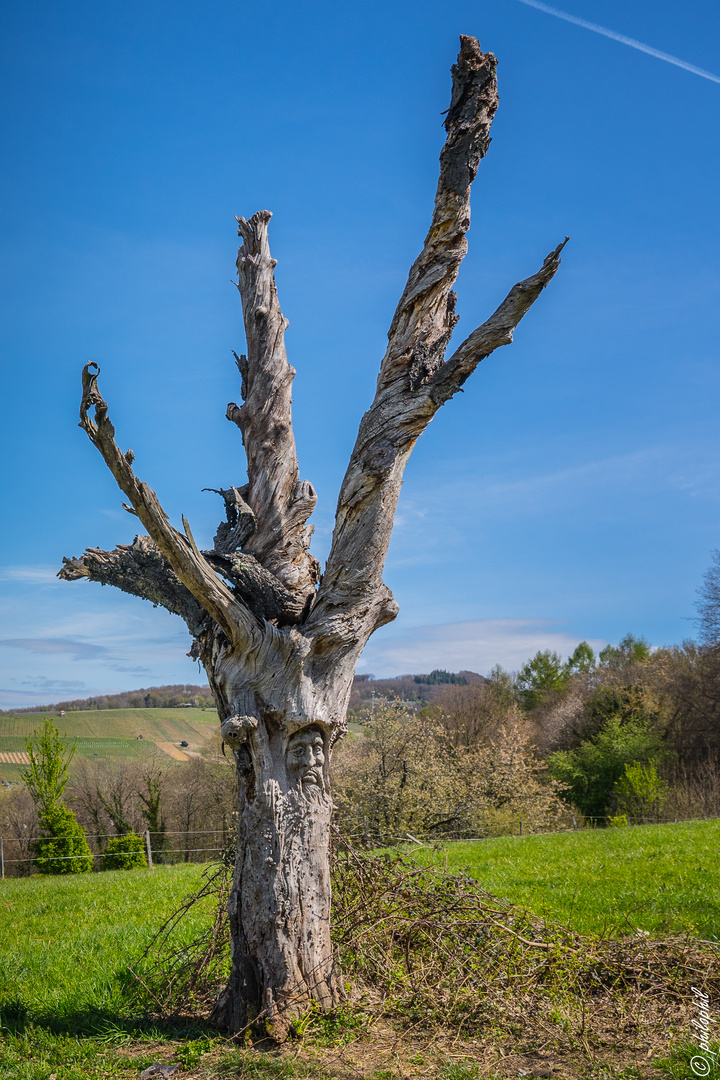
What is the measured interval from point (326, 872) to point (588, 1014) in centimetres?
170

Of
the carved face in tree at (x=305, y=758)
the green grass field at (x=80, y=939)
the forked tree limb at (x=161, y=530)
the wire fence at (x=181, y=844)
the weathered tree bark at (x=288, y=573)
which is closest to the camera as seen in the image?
the forked tree limb at (x=161, y=530)

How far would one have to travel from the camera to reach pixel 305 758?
14.1ft

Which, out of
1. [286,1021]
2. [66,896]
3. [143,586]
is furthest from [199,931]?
[66,896]

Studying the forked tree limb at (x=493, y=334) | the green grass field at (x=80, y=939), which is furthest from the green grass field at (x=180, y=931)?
the forked tree limb at (x=493, y=334)

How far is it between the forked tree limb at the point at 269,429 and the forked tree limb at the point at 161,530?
601mm

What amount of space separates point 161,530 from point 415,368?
2.13 m

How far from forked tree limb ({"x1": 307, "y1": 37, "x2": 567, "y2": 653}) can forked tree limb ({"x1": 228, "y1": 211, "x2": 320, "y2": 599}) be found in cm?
40

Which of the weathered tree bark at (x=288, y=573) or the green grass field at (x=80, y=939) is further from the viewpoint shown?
the green grass field at (x=80, y=939)

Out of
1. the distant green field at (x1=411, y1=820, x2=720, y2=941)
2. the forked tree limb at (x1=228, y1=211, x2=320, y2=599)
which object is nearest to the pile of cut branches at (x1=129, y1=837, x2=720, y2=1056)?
the distant green field at (x1=411, y1=820, x2=720, y2=941)

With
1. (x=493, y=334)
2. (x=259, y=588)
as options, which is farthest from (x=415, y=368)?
(x=259, y=588)

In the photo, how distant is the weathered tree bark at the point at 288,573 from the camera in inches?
157

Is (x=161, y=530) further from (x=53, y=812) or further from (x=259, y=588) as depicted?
(x=53, y=812)

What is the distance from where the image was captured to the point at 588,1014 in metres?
3.94

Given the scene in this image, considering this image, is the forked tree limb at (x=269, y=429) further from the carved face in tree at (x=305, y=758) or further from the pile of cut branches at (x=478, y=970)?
the pile of cut branches at (x=478, y=970)
